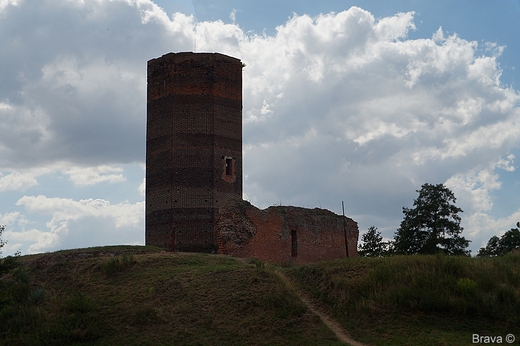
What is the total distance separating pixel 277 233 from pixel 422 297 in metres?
10.2

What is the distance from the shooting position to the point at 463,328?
1744 cm

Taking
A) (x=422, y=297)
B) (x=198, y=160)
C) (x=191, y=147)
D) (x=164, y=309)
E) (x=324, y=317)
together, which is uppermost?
(x=191, y=147)

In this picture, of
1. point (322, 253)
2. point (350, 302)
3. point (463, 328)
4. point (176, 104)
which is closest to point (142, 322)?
point (350, 302)

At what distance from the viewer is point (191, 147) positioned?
31.6 meters

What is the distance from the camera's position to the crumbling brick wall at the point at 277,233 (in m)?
27.1

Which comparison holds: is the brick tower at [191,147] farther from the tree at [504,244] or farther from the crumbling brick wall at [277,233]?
the tree at [504,244]

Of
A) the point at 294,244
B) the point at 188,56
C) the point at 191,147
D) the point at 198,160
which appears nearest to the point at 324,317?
the point at 294,244

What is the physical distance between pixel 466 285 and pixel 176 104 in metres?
17.5

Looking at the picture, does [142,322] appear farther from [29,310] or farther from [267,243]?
[267,243]

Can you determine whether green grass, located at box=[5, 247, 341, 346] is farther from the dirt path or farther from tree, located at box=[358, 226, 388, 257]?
tree, located at box=[358, 226, 388, 257]

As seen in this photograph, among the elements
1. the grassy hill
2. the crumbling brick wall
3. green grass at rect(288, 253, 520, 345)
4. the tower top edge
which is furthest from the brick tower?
green grass at rect(288, 253, 520, 345)

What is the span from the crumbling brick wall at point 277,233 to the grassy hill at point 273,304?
14.6 ft

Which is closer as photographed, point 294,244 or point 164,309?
point 164,309

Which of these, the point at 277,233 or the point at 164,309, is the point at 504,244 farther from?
the point at 164,309
